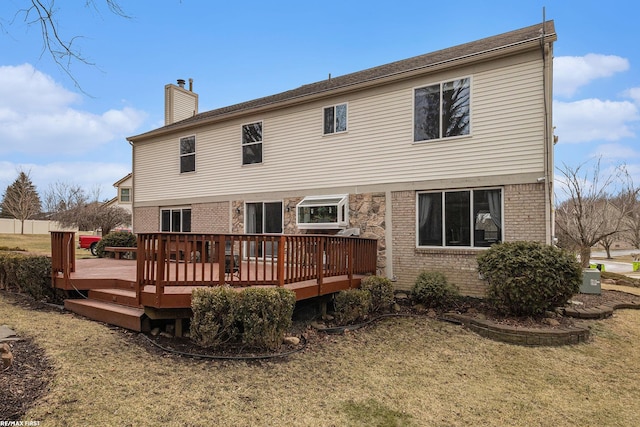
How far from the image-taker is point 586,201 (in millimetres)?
15312

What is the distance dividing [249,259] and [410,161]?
485 centimetres

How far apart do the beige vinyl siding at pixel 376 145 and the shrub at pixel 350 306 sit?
3231 millimetres

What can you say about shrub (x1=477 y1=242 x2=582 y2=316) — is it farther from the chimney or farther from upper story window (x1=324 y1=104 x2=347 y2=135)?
the chimney

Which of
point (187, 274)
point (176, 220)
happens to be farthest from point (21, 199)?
point (187, 274)

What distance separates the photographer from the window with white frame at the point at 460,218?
24.6ft

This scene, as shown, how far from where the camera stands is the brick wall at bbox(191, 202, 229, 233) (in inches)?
442

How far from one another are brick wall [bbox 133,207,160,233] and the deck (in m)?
6.14

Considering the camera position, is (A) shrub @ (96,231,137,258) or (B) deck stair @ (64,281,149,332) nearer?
(B) deck stair @ (64,281,149,332)

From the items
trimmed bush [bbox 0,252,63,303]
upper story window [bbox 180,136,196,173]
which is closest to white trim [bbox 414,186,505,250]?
trimmed bush [bbox 0,252,63,303]

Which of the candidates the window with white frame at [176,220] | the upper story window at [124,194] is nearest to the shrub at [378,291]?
the window with white frame at [176,220]

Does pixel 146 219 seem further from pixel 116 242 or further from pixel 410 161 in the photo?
pixel 410 161

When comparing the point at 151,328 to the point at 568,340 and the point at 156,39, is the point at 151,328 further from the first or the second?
the point at 568,340

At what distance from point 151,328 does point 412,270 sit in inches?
212

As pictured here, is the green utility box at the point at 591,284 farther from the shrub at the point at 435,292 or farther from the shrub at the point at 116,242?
the shrub at the point at 116,242
